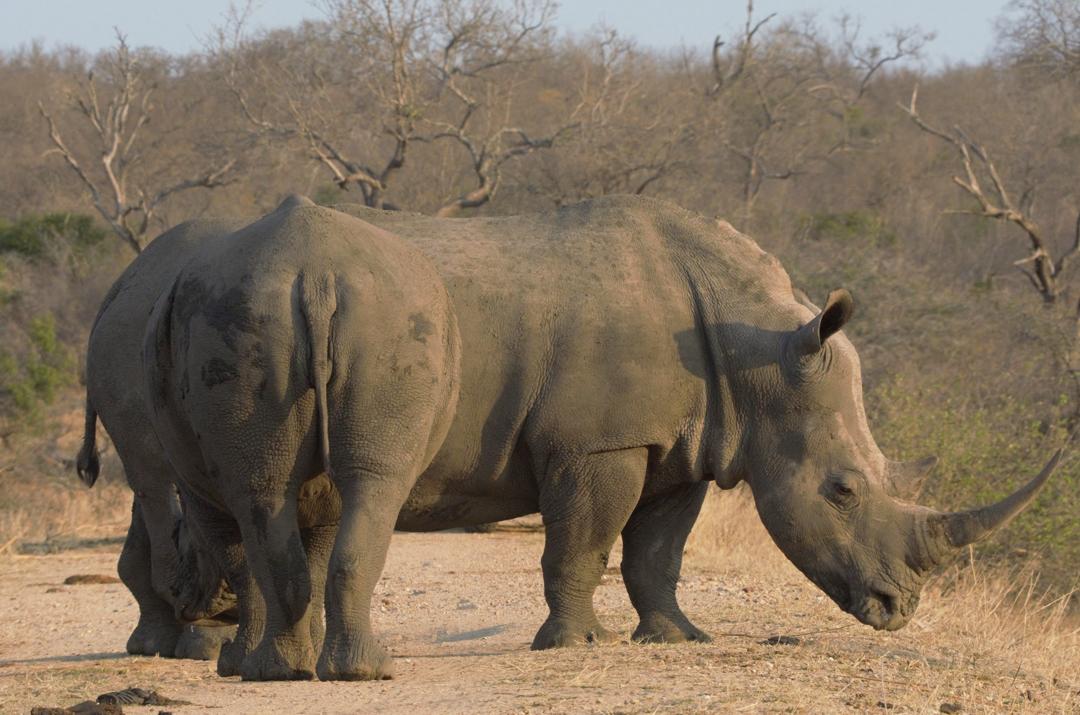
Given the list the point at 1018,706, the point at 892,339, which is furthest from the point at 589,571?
the point at 892,339

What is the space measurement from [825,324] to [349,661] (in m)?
2.57

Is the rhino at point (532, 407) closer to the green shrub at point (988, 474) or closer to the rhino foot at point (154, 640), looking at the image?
the rhino foot at point (154, 640)

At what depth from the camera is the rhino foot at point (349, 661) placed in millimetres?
6730

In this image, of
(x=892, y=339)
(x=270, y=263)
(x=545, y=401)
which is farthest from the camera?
(x=892, y=339)

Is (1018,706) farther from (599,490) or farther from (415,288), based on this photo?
(415,288)

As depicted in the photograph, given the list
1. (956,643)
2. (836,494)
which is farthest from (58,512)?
(836,494)

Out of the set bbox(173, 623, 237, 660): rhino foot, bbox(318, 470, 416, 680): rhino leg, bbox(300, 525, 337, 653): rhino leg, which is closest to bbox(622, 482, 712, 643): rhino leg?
bbox(300, 525, 337, 653): rhino leg

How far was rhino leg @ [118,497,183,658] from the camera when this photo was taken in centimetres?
864

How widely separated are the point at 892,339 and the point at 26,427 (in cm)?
1182

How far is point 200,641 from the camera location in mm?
8609

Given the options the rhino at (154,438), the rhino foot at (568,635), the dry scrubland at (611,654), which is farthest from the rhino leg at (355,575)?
the rhino at (154,438)

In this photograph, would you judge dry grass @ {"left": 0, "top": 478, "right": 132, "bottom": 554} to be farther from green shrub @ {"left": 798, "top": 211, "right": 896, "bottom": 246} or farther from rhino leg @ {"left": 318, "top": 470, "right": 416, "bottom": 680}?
green shrub @ {"left": 798, "top": 211, "right": 896, "bottom": 246}

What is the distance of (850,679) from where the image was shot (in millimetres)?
6832

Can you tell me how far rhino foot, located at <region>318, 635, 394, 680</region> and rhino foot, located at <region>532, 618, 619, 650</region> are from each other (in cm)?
124
